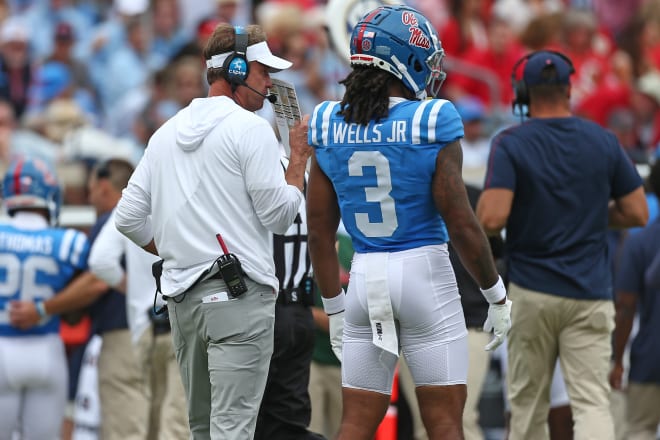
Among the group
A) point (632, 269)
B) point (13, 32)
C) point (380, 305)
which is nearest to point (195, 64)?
point (13, 32)

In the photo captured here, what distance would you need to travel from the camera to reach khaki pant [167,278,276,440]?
5570mm

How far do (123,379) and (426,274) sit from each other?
146 inches

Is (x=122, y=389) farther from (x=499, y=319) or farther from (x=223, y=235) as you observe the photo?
(x=499, y=319)

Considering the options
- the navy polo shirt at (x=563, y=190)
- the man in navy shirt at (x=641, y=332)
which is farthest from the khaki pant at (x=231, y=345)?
the man in navy shirt at (x=641, y=332)

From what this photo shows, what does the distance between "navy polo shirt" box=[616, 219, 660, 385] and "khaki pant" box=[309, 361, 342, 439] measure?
6.02ft

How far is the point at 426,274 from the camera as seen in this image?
5320mm

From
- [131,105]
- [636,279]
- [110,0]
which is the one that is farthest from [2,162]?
[636,279]

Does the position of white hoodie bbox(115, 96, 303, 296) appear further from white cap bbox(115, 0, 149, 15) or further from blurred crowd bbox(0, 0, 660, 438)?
white cap bbox(115, 0, 149, 15)

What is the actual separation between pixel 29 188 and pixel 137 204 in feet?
7.21

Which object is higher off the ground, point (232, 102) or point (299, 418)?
point (232, 102)

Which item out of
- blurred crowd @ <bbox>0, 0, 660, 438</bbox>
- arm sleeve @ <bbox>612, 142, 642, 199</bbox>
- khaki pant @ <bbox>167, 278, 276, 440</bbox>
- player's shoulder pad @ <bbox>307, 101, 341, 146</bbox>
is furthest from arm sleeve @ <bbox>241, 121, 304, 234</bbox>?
blurred crowd @ <bbox>0, 0, 660, 438</bbox>

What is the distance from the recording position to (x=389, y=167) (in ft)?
17.4

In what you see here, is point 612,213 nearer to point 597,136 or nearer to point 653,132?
point 597,136

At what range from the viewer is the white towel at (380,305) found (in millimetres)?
5316
